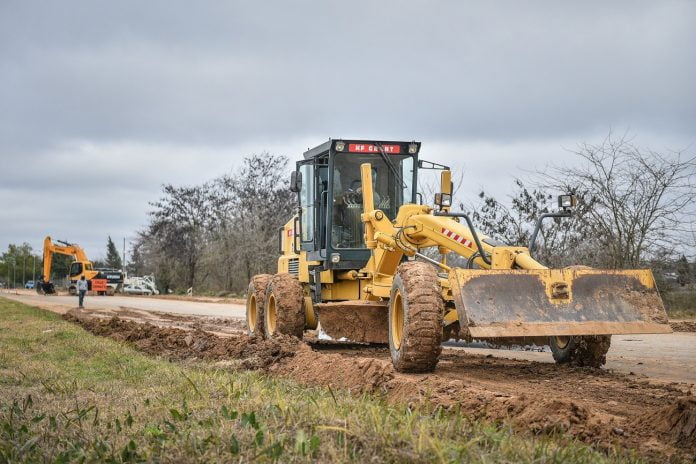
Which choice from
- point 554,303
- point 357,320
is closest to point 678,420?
point 554,303

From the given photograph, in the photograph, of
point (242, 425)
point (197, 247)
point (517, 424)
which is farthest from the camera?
point (197, 247)

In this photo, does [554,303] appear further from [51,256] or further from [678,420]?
[51,256]

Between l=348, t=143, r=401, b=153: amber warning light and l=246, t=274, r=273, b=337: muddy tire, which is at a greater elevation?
l=348, t=143, r=401, b=153: amber warning light

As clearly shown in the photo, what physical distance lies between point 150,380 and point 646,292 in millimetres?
5485

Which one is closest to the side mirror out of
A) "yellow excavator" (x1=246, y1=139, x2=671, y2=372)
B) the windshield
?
"yellow excavator" (x1=246, y1=139, x2=671, y2=372)

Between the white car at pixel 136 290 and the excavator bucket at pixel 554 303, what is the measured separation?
51.9 m

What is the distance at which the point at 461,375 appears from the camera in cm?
953

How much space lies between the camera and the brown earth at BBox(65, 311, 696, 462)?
5836 mm

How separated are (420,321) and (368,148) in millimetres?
4820

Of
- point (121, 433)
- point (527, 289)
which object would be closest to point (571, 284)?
point (527, 289)

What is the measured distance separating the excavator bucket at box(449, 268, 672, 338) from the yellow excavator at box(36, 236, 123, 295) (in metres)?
43.8

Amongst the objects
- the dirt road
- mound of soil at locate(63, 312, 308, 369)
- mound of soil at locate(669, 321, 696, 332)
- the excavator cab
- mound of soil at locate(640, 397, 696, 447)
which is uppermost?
the excavator cab

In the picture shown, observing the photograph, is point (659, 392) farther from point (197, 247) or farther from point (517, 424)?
point (197, 247)

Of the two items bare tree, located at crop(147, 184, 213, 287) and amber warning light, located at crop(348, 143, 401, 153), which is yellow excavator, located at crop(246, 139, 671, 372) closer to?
amber warning light, located at crop(348, 143, 401, 153)
